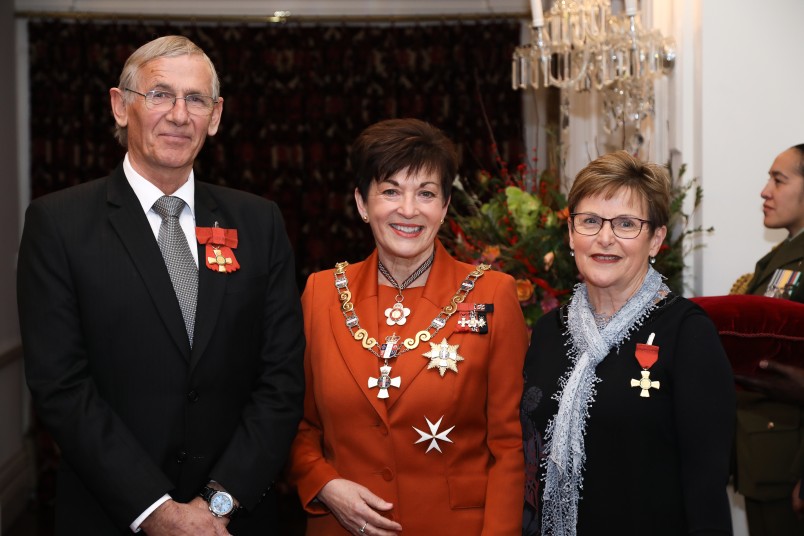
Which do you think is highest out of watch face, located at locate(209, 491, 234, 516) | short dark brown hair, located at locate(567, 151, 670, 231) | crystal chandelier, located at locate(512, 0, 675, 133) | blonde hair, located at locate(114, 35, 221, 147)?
crystal chandelier, located at locate(512, 0, 675, 133)

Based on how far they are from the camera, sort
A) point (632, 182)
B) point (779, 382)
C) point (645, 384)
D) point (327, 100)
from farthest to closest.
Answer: point (327, 100) < point (779, 382) < point (632, 182) < point (645, 384)

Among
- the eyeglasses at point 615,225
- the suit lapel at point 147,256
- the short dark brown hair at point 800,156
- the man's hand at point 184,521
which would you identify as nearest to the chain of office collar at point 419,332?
the eyeglasses at point 615,225

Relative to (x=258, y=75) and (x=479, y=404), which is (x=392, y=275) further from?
(x=258, y=75)

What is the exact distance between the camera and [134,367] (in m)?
2.10

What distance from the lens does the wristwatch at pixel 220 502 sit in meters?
2.14

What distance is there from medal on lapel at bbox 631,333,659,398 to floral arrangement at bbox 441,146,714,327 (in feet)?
4.00

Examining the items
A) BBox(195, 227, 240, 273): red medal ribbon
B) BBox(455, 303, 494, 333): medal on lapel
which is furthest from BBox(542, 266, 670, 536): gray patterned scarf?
BBox(195, 227, 240, 273): red medal ribbon

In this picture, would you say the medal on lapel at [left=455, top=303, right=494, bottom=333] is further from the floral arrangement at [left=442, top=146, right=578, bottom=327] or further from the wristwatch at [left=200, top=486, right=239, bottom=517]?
the floral arrangement at [left=442, top=146, right=578, bottom=327]

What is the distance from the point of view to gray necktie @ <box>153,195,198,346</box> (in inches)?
85.4

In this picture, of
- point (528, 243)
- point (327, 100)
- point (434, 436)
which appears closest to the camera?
point (434, 436)

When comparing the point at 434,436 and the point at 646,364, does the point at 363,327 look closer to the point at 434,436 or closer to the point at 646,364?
the point at 434,436

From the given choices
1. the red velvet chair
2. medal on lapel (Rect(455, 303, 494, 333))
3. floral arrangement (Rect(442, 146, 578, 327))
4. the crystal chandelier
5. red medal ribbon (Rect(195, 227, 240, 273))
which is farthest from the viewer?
the crystal chandelier

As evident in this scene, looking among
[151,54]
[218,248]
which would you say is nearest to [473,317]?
[218,248]

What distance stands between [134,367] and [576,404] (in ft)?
3.48
